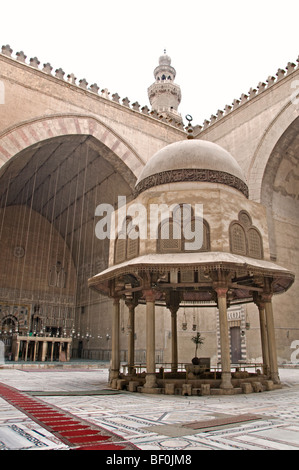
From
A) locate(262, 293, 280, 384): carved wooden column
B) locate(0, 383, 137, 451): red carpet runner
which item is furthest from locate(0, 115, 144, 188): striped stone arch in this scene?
locate(0, 383, 137, 451): red carpet runner

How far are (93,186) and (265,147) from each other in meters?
9.31

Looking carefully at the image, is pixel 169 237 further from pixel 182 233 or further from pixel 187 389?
pixel 187 389

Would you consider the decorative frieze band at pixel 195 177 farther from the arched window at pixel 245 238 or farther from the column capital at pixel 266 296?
the column capital at pixel 266 296

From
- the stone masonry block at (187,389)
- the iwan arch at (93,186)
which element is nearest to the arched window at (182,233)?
Result: the stone masonry block at (187,389)

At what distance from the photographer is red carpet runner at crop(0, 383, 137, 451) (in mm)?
2648

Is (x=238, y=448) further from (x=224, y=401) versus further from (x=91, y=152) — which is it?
(x=91, y=152)

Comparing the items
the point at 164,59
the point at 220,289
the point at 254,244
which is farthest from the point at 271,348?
the point at 164,59

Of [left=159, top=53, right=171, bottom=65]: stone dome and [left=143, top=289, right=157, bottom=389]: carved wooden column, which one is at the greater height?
[left=159, top=53, right=171, bottom=65]: stone dome

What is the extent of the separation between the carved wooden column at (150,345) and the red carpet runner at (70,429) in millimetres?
2138

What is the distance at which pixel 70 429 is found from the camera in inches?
126

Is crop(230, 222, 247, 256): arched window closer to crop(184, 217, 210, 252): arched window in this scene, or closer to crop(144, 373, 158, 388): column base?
crop(184, 217, 210, 252): arched window

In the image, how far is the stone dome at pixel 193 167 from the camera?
7.52m

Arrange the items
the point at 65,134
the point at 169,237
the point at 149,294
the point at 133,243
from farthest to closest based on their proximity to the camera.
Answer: the point at 65,134
the point at 133,243
the point at 169,237
the point at 149,294

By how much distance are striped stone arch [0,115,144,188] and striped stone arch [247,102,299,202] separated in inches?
195
